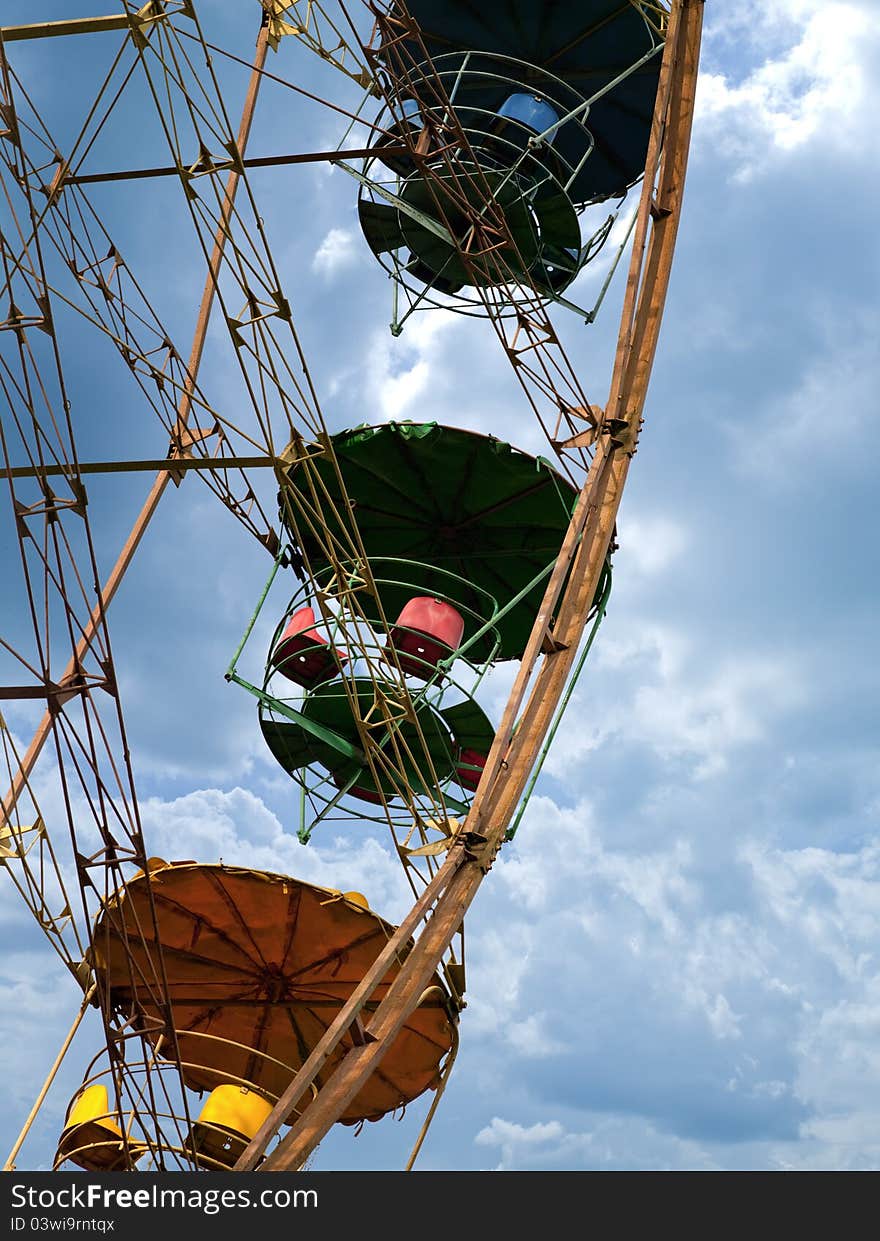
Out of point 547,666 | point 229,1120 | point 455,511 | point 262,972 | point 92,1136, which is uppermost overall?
point 455,511

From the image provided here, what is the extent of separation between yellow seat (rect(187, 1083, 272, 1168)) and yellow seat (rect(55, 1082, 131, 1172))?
3.11ft

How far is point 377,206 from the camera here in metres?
26.4

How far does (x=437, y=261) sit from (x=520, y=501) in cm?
456

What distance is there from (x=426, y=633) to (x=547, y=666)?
2.95 meters

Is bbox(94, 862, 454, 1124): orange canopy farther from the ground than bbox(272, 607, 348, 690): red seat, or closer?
closer

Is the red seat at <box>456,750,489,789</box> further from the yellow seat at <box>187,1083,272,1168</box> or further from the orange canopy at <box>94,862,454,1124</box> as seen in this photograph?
the yellow seat at <box>187,1083,272,1168</box>

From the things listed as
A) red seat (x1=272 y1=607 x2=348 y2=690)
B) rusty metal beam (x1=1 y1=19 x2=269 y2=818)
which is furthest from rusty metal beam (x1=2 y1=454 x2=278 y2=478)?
red seat (x1=272 y1=607 x2=348 y2=690)

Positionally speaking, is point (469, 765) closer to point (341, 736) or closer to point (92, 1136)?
point (341, 736)

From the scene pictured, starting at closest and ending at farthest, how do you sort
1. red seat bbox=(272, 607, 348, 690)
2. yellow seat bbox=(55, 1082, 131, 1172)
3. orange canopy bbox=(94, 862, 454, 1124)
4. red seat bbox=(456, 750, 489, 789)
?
yellow seat bbox=(55, 1082, 131, 1172)
orange canopy bbox=(94, 862, 454, 1124)
red seat bbox=(272, 607, 348, 690)
red seat bbox=(456, 750, 489, 789)

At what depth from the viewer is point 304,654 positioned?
74.5 feet

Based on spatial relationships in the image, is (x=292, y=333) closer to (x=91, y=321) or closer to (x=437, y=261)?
(x=91, y=321)

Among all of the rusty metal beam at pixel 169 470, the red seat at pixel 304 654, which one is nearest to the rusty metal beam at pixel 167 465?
the rusty metal beam at pixel 169 470

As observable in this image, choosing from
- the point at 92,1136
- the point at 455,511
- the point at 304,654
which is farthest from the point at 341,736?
the point at 92,1136

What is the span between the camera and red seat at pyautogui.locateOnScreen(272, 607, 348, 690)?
22656 millimetres
